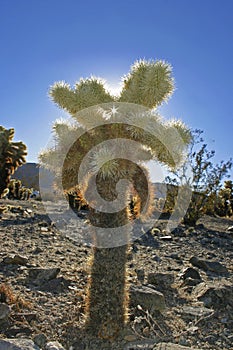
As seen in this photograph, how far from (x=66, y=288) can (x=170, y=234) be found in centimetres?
544

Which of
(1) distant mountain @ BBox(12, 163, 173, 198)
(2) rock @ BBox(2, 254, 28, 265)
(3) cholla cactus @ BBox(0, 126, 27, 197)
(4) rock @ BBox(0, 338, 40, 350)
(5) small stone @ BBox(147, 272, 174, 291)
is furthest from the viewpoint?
(3) cholla cactus @ BBox(0, 126, 27, 197)

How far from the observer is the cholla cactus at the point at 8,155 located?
449 inches

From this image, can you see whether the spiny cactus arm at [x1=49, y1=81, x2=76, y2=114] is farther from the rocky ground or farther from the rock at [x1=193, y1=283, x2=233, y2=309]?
the rock at [x1=193, y1=283, x2=233, y2=309]

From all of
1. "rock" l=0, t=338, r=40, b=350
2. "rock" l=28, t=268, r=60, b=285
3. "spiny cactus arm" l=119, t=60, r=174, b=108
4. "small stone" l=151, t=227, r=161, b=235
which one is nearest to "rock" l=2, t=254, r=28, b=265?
"rock" l=28, t=268, r=60, b=285

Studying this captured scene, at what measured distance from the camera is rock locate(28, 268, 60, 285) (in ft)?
15.8

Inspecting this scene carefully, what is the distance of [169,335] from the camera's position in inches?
149

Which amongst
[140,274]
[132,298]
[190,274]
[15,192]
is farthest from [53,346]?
[15,192]

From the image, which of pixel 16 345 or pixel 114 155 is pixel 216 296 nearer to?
pixel 114 155

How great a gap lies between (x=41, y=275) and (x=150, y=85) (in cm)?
273

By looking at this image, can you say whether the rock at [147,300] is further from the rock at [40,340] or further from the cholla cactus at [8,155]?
the cholla cactus at [8,155]

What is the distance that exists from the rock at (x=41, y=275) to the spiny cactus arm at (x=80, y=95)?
2.19 m

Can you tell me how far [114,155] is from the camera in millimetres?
3281

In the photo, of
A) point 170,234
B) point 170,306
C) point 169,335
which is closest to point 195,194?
point 170,234

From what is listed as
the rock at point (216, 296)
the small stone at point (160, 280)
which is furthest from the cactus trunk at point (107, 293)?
the small stone at point (160, 280)
